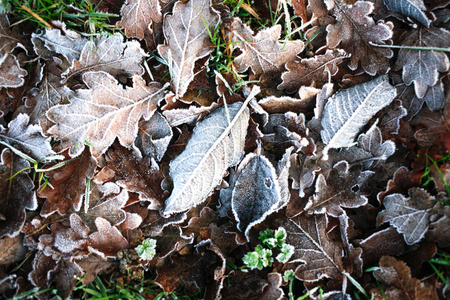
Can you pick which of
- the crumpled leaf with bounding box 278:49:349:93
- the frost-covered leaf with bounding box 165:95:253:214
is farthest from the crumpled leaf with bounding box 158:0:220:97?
the crumpled leaf with bounding box 278:49:349:93

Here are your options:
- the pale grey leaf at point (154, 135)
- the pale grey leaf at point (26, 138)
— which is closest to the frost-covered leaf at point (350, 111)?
the pale grey leaf at point (154, 135)

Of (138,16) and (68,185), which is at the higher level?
(138,16)

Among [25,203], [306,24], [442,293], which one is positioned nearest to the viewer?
[442,293]

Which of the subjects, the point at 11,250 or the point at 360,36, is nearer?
the point at 11,250

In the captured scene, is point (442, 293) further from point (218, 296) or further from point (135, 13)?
point (135, 13)

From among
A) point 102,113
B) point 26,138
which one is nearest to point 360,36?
point 102,113

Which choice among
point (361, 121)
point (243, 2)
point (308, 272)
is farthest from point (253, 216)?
point (243, 2)

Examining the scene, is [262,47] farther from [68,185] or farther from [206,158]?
[68,185]
